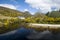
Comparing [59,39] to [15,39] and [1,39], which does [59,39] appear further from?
[1,39]

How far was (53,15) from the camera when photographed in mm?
35469

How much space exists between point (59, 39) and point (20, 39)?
3720mm

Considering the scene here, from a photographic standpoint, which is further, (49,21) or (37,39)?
(49,21)

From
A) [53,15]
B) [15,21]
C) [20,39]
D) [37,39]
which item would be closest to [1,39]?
[20,39]

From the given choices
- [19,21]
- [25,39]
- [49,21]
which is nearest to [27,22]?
[19,21]

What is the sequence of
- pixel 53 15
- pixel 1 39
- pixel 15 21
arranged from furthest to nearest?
pixel 53 15 → pixel 15 21 → pixel 1 39

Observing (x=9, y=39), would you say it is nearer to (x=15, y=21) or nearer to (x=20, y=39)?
(x=20, y=39)

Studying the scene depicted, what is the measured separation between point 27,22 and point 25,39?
602 inches

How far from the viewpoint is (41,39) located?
12.9 metres

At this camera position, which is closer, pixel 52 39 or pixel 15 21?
pixel 52 39

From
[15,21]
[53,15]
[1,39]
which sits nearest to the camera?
[1,39]

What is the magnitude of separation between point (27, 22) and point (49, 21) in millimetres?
4567

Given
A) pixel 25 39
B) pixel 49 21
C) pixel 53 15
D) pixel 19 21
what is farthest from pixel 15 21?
pixel 25 39

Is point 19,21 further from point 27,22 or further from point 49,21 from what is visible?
point 49,21
